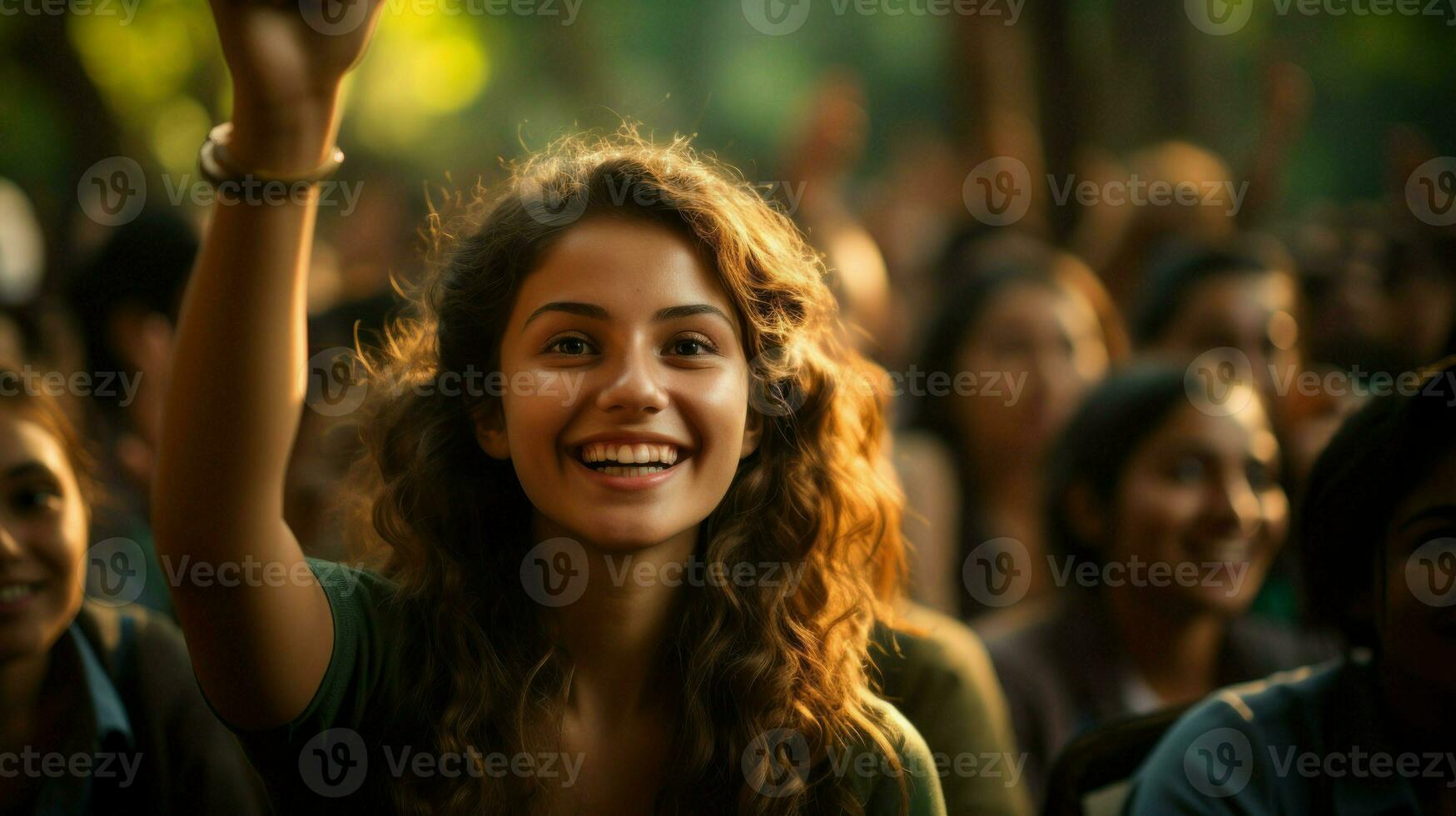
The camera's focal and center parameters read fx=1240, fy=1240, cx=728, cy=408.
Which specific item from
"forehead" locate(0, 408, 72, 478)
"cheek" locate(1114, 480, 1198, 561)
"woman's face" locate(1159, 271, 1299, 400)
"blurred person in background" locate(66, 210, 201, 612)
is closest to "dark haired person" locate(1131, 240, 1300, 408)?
"woman's face" locate(1159, 271, 1299, 400)

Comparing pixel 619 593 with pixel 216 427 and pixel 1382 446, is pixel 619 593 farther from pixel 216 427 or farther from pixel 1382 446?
pixel 1382 446

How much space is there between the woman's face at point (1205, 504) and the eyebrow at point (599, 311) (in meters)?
1.69

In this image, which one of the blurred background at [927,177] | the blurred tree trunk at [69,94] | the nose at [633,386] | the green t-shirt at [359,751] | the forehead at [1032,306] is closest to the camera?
the green t-shirt at [359,751]

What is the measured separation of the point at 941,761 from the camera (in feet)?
7.41

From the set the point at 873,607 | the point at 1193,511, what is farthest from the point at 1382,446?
the point at 1193,511

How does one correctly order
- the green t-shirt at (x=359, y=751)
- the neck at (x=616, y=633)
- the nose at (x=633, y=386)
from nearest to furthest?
1. the green t-shirt at (x=359, y=751)
2. the nose at (x=633, y=386)
3. the neck at (x=616, y=633)

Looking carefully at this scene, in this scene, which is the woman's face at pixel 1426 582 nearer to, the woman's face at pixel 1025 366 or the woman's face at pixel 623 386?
the woman's face at pixel 623 386

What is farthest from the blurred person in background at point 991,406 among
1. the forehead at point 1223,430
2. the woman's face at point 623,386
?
the woman's face at point 623,386

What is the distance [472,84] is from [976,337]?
1250 centimetres

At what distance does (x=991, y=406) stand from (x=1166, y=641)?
127 centimetres

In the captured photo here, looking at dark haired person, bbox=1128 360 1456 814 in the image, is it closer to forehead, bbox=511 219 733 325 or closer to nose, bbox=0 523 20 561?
forehead, bbox=511 219 733 325

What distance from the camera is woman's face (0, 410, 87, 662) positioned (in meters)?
1.89

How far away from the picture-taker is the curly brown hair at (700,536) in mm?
1746

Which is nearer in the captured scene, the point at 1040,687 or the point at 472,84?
the point at 1040,687
